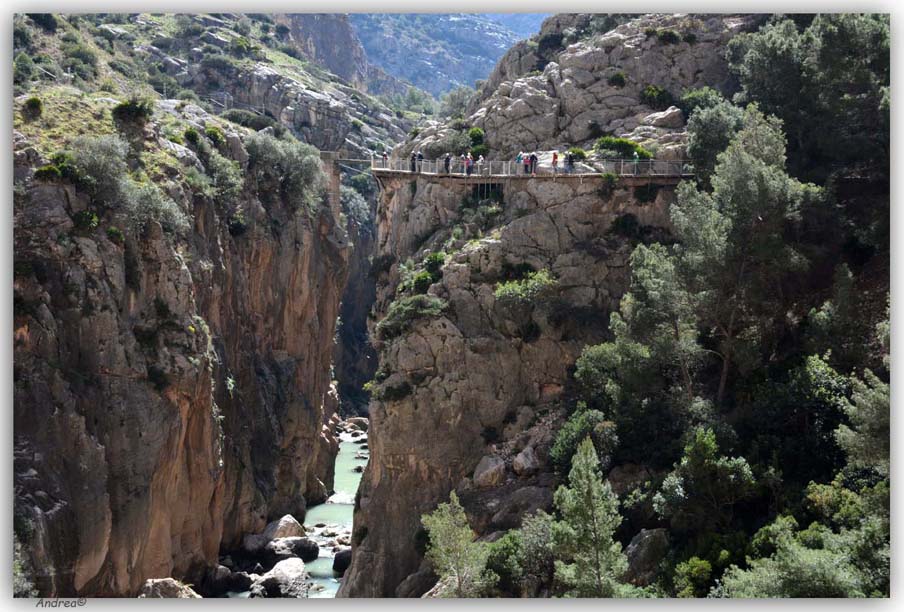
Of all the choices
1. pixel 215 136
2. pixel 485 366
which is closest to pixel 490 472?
pixel 485 366

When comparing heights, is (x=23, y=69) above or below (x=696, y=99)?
above

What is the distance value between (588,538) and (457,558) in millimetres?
4757

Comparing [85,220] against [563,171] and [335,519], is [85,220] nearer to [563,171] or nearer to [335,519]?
[563,171]

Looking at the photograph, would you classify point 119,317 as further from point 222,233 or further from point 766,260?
point 766,260

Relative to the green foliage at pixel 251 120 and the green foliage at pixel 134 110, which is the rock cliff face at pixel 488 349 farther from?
the green foliage at pixel 251 120

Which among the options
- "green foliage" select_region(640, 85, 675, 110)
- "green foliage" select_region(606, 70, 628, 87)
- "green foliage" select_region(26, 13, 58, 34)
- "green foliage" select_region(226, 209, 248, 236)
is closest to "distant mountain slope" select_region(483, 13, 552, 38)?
"green foliage" select_region(26, 13, 58, 34)

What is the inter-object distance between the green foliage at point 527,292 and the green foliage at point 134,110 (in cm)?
2206

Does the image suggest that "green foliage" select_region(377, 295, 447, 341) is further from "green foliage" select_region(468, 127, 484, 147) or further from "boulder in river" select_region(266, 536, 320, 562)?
"boulder in river" select_region(266, 536, 320, 562)

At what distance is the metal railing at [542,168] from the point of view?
47234 millimetres

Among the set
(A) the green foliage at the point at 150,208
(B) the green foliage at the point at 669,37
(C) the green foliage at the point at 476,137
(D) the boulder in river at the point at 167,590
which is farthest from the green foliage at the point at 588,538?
(B) the green foliage at the point at 669,37

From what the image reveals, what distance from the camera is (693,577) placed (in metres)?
29.0

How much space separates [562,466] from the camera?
38719 millimetres

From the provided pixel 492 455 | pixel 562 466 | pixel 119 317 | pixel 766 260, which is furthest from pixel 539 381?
pixel 119 317

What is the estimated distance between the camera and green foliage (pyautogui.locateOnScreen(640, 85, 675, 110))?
177 ft
